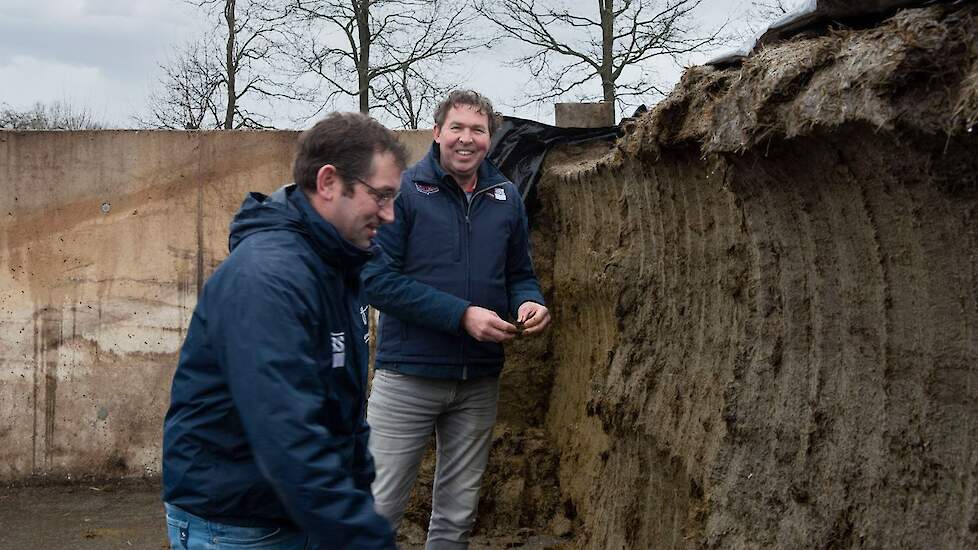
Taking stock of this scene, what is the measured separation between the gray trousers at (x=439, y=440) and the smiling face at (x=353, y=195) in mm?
1764

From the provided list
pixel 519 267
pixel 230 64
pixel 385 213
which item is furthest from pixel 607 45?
pixel 385 213

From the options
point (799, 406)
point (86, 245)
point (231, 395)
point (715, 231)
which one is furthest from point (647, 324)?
point (86, 245)

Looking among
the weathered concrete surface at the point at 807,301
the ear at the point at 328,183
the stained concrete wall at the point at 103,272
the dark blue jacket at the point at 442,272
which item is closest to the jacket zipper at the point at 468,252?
the dark blue jacket at the point at 442,272

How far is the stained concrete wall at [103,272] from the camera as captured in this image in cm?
706

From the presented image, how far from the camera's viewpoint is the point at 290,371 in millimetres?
2049

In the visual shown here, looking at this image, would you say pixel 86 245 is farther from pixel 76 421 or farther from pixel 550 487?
pixel 550 487

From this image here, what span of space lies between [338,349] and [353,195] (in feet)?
1.12

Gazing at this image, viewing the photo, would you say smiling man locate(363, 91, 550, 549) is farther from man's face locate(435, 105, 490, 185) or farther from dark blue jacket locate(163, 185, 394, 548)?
dark blue jacket locate(163, 185, 394, 548)

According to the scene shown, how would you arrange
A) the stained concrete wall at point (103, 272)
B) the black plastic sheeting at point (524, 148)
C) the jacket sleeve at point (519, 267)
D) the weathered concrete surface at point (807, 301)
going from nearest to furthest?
the weathered concrete surface at point (807, 301), the jacket sleeve at point (519, 267), the black plastic sheeting at point (524, 148), the stained concrete wall at point (103, 272)

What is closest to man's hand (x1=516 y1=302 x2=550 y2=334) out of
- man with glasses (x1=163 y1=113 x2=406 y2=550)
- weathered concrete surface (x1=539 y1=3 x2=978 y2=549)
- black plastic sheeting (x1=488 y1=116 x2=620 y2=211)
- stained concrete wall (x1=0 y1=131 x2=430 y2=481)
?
weathered concrete surface (x1=539 y1=3 x2=978 y2=549)

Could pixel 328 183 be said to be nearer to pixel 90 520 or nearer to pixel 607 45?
pixel 90 520

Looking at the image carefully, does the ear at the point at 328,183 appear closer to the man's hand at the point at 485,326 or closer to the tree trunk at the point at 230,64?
the man's hand at the point at 485,326

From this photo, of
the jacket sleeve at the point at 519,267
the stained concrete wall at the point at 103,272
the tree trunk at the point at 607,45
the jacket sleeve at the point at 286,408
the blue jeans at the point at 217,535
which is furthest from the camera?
the tree trunk at the point at 607,45

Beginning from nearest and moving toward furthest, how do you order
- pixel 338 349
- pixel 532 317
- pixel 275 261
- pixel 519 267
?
1. pixel 275 261
2. pixel 338 349
3. pixel 532 317
4. pixel 519 267
